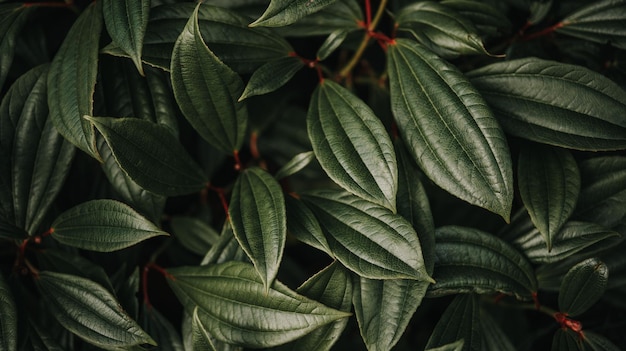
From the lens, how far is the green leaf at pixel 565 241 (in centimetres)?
76

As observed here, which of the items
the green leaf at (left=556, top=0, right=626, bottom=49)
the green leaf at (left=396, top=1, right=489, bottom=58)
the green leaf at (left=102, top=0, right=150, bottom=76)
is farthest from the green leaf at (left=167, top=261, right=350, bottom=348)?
the green leaf at (left=556, top=0, right=626, bottom=49)

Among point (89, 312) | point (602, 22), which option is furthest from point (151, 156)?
point (602, 22)

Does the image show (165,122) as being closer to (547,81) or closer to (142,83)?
(142,83)

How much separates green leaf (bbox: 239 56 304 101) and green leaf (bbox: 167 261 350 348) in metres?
0.22

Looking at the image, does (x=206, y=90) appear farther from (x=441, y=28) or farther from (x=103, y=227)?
(x=441, y=28)

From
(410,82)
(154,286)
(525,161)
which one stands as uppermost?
(410,82)

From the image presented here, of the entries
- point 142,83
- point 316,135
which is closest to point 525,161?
point 316,135

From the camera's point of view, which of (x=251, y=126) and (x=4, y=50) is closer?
(x=4, y=50)

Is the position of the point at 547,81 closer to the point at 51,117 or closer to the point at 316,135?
the point at 316,135

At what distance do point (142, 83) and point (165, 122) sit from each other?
6 cm

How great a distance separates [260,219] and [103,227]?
0.68 ft

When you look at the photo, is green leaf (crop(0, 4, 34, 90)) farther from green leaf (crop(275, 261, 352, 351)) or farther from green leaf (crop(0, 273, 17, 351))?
green leaf (crop(275, 261, 352, 351))

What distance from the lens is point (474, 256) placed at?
2.55ft

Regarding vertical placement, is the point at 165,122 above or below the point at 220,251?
above
